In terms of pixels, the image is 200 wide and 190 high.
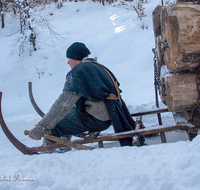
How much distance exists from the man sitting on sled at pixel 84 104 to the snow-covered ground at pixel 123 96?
14.0 inches

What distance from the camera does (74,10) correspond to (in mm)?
11062

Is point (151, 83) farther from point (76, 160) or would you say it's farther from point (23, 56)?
point (23, 56)

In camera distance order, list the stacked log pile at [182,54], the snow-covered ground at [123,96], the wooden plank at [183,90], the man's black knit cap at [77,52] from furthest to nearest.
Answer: the man's black knit cap at [77,52] → the wooden plank at [183,90] → the stacked log pile at [182,54] → the snow-covered ground at [123,96]

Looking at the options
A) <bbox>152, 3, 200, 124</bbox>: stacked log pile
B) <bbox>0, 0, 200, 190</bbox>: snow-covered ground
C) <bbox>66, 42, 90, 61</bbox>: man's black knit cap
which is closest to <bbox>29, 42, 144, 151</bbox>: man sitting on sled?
<bbox>66, 42, 90, 61</bbox>: man's black knit cap

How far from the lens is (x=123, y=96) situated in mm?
4043

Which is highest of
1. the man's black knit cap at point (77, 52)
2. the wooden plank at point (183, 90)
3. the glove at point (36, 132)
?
the man's black knit cap at point (77, 52)

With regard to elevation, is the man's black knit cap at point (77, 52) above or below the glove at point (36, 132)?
above

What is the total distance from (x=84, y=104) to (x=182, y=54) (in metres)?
1.08

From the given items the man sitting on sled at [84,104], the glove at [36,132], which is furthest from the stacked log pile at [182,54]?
the glove at [36,132]

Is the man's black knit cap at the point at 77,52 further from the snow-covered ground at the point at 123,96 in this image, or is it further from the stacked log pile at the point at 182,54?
the snow-covered ground at the point at 123,96

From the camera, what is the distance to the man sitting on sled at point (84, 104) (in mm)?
1771

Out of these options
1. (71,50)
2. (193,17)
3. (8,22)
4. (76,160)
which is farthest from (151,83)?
(8,22)

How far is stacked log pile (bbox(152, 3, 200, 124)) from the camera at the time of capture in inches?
53.6

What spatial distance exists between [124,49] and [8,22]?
7223mm
